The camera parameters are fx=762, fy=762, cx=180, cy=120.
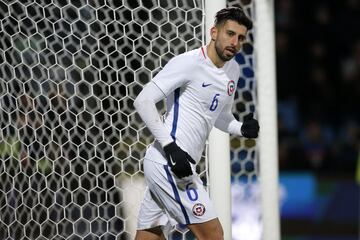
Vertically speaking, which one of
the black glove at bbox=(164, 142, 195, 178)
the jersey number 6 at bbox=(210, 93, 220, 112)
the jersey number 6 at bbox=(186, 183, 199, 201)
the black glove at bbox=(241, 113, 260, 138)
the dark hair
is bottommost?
the jersey number 6 at bbox=(186, 183, 199, 201)

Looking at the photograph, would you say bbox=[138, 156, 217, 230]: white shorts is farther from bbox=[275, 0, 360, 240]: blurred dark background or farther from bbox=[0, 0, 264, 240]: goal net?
bbox=[275, 0, 360, 240]: blurred dark background

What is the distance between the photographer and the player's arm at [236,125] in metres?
2.51

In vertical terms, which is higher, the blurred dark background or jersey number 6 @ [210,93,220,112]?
jersey number 6 @ [210,93,220,112]

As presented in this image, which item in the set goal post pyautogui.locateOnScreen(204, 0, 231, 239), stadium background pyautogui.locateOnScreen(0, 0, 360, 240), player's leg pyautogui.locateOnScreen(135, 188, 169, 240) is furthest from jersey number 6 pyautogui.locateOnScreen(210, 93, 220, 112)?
stadium background pyautogui.locateOnScreen(0, 0, 360, 240)

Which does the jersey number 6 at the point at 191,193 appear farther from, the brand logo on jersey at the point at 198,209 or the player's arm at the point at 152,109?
the player's arm at the point at 152,109

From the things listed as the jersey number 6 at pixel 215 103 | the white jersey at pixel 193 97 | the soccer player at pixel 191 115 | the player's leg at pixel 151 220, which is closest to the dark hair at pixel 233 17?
the soccer player at pixel 191 115

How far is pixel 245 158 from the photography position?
10.3 ft

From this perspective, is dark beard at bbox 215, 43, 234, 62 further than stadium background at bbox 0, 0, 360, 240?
No

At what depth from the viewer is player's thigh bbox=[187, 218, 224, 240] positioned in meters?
2.29

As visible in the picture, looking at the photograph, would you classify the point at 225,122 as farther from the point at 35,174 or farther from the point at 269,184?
the point at 35,174

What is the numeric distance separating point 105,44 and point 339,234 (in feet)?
8.62

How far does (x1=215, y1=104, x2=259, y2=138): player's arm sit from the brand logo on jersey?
0.34 meters

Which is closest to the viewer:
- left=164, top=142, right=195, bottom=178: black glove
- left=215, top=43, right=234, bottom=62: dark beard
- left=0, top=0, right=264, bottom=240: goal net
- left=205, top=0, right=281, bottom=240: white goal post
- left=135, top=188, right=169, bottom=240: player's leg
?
left=164, top=142, right=195, bottom=178: black glove

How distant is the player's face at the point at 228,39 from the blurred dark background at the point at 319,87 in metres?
3.90
